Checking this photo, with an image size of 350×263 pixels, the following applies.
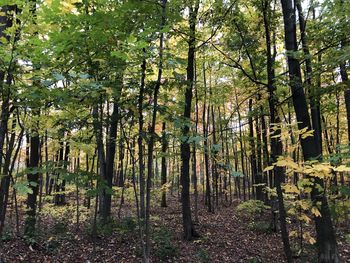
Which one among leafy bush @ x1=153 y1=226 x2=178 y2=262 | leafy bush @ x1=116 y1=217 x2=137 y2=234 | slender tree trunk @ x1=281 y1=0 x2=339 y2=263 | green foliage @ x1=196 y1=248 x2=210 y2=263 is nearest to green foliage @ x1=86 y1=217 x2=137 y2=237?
leafy bush @ x1=116 y1=217 x2=137 y2=234

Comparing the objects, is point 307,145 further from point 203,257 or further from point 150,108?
point 150,108

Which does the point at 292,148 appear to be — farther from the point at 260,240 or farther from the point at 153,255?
the point at 260,240

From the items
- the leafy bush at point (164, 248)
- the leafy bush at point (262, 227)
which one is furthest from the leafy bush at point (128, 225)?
the leafy bush at point (262, 227)

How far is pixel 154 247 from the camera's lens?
31.8ft

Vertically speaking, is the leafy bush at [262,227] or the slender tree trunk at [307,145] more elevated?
the slender tree trunk at [307,145]

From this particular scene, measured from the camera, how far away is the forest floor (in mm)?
8586

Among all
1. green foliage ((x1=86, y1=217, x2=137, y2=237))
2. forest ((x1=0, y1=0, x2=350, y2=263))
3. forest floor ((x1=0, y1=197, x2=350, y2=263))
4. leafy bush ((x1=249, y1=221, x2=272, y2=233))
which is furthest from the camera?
leafy bush ((x1=249, y1=221, x2=272, y2=233))

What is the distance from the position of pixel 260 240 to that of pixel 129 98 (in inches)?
372

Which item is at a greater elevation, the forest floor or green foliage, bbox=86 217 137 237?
green foliage, bbox=86 217 137 237

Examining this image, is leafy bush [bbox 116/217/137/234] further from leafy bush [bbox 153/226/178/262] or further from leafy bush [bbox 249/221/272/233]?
leafy bush [bbox 249/221/272/233]

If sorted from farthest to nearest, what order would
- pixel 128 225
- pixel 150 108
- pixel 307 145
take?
pixel 128 225 < pixel 307 145 < pixel 150 108

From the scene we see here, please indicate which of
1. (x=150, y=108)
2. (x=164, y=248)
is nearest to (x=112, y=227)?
(x=164, y=248)

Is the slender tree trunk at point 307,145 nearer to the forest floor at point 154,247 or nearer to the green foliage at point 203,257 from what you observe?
the forest floor at point 154,247

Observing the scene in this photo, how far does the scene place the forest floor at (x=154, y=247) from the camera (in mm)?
8586
